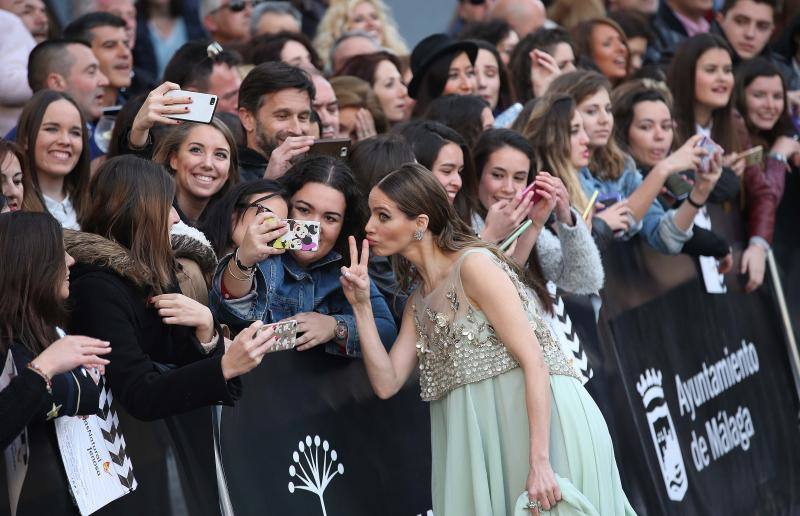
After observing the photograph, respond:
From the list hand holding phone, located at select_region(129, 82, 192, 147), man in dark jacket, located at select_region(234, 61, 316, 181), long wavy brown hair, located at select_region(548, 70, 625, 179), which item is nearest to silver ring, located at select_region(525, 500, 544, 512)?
hand holding phone, located at select_region(129, 82, 192, 147)

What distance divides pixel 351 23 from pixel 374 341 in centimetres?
580

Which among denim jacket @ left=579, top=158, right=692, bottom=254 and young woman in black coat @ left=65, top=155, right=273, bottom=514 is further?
denim jacket @ left=579, top=158, right=692, bottom=254

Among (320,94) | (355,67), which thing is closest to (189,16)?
(355,67)

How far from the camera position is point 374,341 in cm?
557

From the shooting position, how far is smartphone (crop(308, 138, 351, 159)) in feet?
21.2

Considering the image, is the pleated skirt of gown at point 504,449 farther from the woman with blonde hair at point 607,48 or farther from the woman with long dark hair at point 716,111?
the woman with blonde hair at point 607,48

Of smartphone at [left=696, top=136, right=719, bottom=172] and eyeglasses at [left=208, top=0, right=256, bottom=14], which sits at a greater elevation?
eyeglasses at [left=208, top=0, right=256, bottom=14]

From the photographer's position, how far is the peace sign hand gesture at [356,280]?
550 cm

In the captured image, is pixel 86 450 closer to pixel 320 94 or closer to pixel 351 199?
pixel 351 199

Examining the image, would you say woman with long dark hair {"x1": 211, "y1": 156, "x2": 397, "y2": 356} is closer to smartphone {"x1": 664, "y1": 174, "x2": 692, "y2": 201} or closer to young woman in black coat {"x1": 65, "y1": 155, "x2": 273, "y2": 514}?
young woman in black coat {"x1": 65, "y1": 155, "x2": 273, "y2": 514}

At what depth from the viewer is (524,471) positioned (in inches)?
213

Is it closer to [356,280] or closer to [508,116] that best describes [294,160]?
[356,280]

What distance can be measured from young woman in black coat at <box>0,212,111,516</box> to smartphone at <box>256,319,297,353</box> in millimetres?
669

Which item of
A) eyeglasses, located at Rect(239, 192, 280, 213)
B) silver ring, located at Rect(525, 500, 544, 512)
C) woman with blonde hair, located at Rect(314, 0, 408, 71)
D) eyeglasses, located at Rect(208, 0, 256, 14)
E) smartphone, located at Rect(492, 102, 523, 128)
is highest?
eyeglasses, located at Rect(208, 0, 256, 14)
